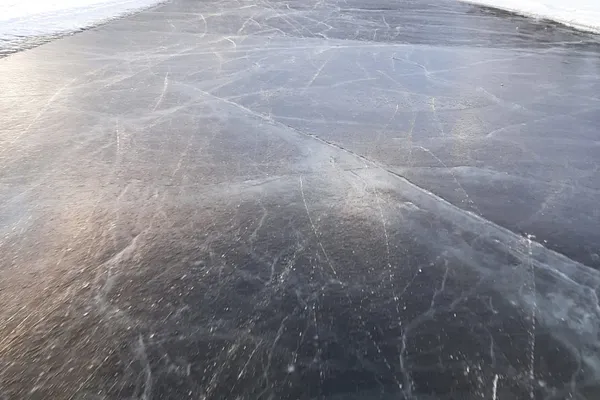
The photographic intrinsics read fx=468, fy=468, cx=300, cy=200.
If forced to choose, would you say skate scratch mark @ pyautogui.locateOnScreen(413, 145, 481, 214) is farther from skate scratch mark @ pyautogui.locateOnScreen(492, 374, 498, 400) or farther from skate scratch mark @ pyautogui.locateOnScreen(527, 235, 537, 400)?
skate scratch mark @ pyautogui.locateOnScreen(492, 374, 498, 400)

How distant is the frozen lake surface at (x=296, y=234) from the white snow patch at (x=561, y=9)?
3.84 m

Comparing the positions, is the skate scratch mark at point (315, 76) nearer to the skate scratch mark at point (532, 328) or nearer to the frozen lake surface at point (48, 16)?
the skate scratch mark at point (532, 328)

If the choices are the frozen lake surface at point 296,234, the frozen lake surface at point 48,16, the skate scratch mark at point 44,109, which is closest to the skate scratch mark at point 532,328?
the frozen lake surface at point 296,234

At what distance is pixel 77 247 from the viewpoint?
2.33 meters

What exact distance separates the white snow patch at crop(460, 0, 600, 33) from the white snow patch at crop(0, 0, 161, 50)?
7139 millimetres

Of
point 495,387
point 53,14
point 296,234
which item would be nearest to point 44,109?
point 296,234

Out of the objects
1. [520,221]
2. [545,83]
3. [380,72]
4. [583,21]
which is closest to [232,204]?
[520,221]

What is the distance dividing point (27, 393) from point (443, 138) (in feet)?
10.2

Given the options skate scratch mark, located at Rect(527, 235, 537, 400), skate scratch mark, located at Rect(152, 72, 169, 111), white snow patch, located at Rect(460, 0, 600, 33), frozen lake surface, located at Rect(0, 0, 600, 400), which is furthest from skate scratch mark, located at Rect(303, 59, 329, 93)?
white snow patch, located at Rect(460, 0, 600, 33)

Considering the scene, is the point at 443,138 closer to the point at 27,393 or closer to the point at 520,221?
the point at 520,221

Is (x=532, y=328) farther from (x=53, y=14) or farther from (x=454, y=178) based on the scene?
(x=53, y=14)

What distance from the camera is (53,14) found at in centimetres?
768

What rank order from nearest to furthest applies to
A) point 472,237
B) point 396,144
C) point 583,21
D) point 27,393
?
1. point 27,393
2. point 472,237
3. point 396,144
4. point 583,21

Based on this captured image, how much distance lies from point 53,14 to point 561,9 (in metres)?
9.08
